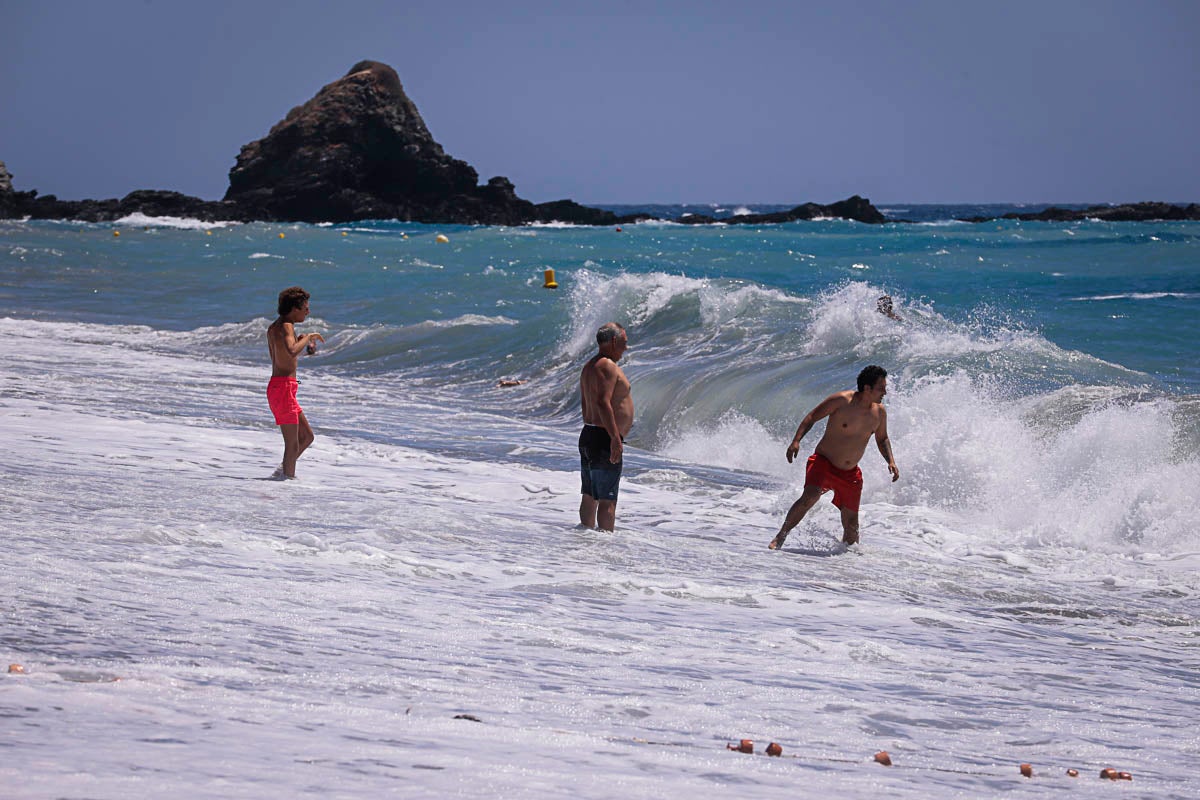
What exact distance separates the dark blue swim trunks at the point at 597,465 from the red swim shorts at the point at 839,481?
1.46 metres

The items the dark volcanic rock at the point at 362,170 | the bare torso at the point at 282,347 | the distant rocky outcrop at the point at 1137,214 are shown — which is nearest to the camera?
the bare torso at the point at 282,347

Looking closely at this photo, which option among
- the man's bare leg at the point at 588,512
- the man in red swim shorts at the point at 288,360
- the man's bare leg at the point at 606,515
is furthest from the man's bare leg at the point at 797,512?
the man in red swim shorts at the point at 288,360

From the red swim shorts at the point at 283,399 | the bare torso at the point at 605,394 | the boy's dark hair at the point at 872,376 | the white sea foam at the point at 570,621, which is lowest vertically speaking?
the white sea foam at the point at 570,621

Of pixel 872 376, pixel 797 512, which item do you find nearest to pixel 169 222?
pixel 797 512

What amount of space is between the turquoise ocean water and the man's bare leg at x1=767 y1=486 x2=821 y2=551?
230mm

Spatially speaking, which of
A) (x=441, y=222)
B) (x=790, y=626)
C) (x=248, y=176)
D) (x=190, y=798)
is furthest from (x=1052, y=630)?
(x=248, y=176)

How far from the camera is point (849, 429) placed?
8680 mm

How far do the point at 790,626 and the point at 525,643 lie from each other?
1557 millimetres

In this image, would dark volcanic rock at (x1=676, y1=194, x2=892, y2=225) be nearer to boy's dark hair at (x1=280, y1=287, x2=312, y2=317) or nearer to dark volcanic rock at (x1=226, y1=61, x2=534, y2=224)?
dark volcanic rock at (x1=226, y1=61, x2=534, y2=224)

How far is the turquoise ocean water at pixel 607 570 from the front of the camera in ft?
13.9

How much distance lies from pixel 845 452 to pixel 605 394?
1.88 metres

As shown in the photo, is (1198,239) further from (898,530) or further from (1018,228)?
(898,530)

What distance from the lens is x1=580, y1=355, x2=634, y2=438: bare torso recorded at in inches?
314

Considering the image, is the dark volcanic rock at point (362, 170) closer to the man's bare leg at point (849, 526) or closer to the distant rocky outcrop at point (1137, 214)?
the distant rocky outcrop at point (1137, 214)
